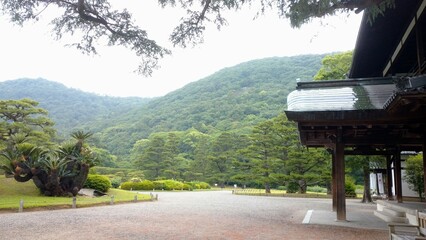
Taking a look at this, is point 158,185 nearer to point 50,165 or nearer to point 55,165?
point 55,165

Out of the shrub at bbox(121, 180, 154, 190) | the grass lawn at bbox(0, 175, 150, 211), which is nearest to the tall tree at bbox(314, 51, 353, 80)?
the grass lawn at bbox(0, 175, 150, 211)

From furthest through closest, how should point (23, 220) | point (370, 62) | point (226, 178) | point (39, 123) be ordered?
point (226, 178) < point (39, 123) < point (370, 62) < point (23, 220)

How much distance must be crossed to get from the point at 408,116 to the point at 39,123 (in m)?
28.6

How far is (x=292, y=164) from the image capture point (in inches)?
1025

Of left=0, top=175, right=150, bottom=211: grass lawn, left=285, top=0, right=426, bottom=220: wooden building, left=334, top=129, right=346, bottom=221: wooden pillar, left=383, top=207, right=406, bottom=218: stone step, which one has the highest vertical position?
left=285, top=0, right=426, bottom=220: wooden building

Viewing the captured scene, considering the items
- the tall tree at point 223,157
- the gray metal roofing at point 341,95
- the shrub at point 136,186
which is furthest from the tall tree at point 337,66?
the tall tree at point 223,157

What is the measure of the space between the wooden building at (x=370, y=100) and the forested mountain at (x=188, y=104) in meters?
44.2

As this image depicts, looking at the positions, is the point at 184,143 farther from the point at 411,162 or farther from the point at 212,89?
the point at 411,162

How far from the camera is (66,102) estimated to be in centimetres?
8862

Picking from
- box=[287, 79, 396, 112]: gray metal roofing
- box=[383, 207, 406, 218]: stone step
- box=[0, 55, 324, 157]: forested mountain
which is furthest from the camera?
box=[0, 55, 324, 157]: forested mountain

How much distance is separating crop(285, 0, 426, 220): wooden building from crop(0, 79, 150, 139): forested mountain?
6618 cm

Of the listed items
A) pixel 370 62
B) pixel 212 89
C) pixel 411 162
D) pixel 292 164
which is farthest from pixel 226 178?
pixel 212 89

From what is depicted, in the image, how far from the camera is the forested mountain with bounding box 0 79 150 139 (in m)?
77.9

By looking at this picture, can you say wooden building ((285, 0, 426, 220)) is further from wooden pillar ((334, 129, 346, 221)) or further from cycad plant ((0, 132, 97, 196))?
cycad plant ((0, 132, 97, 196))
